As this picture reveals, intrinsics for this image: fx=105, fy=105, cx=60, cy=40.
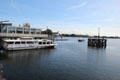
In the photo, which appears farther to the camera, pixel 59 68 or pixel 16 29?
pixel 16 29

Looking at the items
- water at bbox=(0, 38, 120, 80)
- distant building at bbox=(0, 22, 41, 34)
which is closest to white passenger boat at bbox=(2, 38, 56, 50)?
water at bbox=(0, 38, 120, 80)

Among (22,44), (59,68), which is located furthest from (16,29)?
(59,68)

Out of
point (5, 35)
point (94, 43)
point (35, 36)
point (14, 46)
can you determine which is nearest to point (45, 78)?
point (14, 46)

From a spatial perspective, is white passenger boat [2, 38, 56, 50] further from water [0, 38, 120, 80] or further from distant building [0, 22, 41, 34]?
distant building [0, 22, 41, 34]

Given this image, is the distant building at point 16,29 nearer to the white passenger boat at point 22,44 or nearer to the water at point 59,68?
the white passenger boat at point 22,44

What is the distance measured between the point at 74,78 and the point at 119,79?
21.7ft

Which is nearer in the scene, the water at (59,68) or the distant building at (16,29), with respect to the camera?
the water at (59,68)

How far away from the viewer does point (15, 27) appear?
58844 mm

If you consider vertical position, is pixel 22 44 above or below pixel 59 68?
above

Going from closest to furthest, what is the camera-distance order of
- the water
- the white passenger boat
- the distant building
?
the water
the white passenger boat
the distant building

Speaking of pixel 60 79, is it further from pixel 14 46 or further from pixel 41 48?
pixel 41 48

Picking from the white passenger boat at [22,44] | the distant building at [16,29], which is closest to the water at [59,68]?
the white passenger boat at [22,44]

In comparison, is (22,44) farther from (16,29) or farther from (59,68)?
(16,29)

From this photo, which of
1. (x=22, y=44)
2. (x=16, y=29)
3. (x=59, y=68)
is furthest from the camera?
(x=16, y=29)
